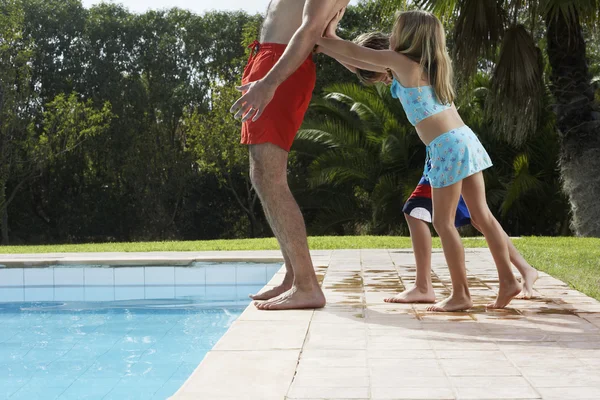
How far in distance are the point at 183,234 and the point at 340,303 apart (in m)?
16.8

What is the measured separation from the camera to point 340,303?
4039 mm

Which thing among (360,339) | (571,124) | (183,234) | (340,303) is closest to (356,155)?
(571,124)

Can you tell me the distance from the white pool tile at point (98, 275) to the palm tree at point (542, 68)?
495 cm

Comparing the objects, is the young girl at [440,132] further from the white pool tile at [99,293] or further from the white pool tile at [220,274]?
the white pool tile at [99,293]

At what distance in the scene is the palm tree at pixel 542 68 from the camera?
9570 millimetres

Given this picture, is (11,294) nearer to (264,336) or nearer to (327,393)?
(264,336)

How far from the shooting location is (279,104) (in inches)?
148

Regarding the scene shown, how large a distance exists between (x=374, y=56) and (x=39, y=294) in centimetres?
482

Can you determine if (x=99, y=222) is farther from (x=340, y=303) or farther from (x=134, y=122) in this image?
(x=340, y=303)

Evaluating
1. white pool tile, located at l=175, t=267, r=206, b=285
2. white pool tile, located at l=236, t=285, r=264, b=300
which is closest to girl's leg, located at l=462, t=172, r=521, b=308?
white pool tile, located at l=236, t=285, r=264, b=300

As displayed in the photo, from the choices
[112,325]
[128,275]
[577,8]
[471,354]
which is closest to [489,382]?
[471,354]

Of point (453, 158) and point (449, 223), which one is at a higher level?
point (453, 158)

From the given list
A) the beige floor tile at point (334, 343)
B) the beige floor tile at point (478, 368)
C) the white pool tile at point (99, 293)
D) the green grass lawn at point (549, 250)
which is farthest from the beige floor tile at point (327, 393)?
the white pool tile at point (99, 293)

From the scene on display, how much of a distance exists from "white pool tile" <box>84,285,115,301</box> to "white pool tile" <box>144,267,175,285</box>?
1.14 ft
